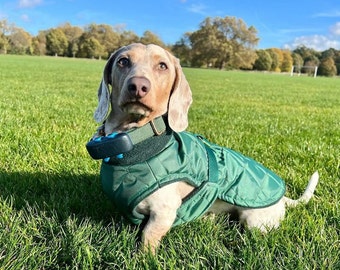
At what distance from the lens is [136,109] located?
269 cm

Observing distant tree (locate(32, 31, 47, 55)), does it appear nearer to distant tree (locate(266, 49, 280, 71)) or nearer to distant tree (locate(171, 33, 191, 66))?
distant tree (locate(171, 33, 191, 66))

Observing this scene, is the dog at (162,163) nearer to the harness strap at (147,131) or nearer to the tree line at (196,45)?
the harness strap at (147,131)

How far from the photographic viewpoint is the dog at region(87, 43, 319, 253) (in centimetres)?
263

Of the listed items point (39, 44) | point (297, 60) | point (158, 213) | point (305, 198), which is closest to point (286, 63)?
point (297, 60)

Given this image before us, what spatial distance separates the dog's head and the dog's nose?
0.02 m

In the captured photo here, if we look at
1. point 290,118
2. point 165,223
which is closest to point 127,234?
point 165,223

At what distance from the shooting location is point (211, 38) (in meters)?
94.4

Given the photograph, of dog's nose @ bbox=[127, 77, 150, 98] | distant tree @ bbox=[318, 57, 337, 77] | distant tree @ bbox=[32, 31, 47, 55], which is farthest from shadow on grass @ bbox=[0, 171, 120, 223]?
distant tree @ bbox=[318, 57, 337, 77]

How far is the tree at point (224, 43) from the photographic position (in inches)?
3703

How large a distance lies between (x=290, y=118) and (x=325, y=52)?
4879 inches

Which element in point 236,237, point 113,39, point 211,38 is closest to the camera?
point 236,237

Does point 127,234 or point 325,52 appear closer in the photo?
point 127,234

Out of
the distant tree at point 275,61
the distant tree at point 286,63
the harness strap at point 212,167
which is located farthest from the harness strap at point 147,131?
the distant tree at point 286,63

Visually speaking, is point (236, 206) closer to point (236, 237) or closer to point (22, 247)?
point (236, 237)
